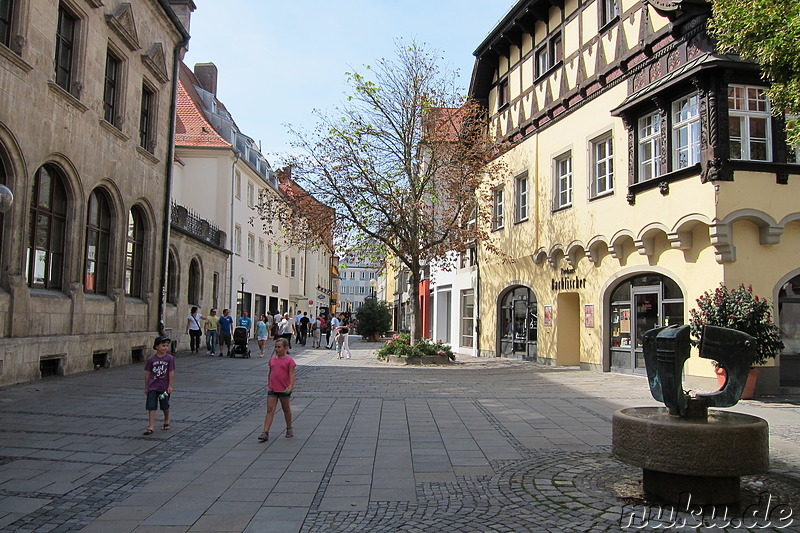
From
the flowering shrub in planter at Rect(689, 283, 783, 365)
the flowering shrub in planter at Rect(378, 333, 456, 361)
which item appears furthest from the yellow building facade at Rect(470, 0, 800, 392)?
the flowering shrub in planter at Rect(378, 333, 456, 361)

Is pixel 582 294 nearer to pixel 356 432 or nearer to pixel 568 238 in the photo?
pixel 568 238

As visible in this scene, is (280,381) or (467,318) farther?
(467,318)

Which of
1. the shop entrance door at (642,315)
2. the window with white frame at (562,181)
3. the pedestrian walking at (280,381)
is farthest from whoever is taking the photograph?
the window with white frame at (562,181)

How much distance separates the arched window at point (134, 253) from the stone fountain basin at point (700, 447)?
52.5 ft

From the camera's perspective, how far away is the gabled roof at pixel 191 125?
32.6m

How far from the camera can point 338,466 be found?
6.89m

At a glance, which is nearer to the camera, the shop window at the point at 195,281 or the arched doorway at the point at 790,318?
the arched doorway at the point at 790,318

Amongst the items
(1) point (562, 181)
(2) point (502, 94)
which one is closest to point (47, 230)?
(1) point (562, 181)

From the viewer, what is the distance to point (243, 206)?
35500 millimetres

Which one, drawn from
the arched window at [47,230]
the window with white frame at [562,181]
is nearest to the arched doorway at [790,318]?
the window with white frame at [562,181]

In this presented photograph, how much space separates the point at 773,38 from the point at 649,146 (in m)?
8.81

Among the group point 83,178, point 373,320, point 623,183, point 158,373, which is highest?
point 623,183

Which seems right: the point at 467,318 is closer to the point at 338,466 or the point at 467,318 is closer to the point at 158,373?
the point at 158,373
